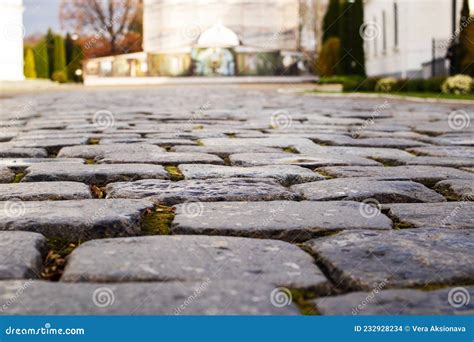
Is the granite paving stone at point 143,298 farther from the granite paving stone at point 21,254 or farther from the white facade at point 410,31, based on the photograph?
the white facade at point 410,31

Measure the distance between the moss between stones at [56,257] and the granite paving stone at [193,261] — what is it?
4 cm

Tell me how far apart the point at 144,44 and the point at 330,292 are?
123ft

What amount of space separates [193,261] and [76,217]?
2.11 ft

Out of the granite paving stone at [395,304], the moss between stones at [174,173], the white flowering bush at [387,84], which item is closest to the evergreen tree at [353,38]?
the white flowering bush at [387,84]

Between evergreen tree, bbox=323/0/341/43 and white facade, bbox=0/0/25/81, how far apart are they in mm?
13587

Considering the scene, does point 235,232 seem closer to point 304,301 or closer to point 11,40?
point 304,301

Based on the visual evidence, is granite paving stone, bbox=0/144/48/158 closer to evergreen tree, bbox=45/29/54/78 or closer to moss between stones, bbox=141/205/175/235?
moss between stones, bbox=141/205/175/235

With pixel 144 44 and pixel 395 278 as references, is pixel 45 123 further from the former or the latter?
pixel 144 44

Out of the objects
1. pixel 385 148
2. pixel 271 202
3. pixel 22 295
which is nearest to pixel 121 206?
pixel 271 202

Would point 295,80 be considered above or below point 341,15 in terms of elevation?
below

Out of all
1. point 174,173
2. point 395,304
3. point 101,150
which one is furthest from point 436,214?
point 101,150

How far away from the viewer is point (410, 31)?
1009 inches

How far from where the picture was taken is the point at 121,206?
8.45 ft

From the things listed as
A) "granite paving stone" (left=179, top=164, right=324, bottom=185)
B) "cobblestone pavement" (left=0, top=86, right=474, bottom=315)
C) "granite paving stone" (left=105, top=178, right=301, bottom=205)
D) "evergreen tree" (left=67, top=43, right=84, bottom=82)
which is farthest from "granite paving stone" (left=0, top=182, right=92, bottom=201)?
"evergreen tree" (left=67, top=43, right=84, bottom=82)
